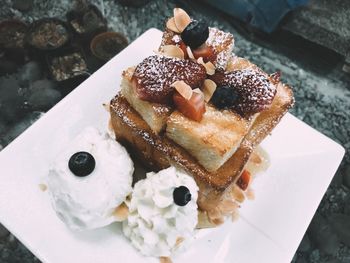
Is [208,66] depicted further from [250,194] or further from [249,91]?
[250,194]

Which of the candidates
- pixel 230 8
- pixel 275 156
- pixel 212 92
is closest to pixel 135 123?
pixel 212 92

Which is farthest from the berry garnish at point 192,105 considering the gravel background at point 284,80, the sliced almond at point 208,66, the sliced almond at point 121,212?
the gravel background at point 284,80

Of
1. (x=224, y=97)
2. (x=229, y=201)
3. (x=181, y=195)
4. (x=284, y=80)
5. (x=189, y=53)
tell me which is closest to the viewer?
(x=181, y=195)

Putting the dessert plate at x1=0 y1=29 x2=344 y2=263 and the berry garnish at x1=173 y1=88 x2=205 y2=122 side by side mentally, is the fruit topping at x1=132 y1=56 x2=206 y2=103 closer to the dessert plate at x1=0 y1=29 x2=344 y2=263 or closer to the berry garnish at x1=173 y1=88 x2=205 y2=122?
the berry garnish at x1=173 y1=88 x2=205 y2=122

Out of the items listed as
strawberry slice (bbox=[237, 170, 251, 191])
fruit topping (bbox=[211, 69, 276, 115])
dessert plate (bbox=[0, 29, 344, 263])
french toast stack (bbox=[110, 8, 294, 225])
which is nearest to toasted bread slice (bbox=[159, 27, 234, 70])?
french toast stack (bbox=[110, 8, 294, 225])

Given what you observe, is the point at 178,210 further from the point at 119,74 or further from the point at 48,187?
the point at 119,74

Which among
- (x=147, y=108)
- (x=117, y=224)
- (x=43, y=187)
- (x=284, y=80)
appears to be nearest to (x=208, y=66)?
(x=147, y=108)
